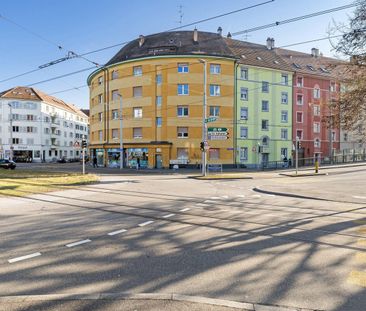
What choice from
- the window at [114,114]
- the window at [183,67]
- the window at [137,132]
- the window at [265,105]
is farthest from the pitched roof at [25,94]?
the window at [265,105]

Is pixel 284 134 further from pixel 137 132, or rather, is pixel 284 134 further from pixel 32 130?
pixel 32 130

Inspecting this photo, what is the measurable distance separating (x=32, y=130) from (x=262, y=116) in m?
54.7

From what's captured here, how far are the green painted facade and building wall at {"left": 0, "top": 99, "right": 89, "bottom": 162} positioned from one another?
2049 inches

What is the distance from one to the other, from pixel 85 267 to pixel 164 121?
34.5 meters

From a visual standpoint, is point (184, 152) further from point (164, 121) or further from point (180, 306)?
point (180, 306)

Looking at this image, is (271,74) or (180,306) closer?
(180,306)

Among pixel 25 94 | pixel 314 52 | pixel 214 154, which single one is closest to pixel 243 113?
pixel 214 154

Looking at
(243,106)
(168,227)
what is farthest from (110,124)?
(168,227)

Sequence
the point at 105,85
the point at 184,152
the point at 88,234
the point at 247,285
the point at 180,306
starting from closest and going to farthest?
the point at 180,306, the point at 247,285, the point at 88,234, the point at 184,152, the point at 105,85

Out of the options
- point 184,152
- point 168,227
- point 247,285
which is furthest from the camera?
point 184,152

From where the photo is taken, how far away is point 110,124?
4266cm

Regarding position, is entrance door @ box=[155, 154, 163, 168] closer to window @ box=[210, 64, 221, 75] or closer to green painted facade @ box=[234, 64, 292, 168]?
green painted facade @ box=[234, 64, 292, 168]

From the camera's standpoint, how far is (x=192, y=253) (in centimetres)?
521

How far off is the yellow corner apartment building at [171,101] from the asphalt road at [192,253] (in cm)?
2866
